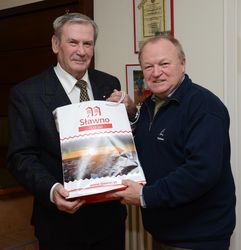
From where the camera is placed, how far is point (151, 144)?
141cm

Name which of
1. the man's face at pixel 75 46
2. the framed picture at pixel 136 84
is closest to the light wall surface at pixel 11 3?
the framed picture at pixel 136 84

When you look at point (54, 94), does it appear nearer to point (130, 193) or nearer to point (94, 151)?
point (94, 151)

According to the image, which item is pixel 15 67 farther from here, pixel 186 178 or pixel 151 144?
pixel 186 178

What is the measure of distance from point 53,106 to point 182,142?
1.79 feet

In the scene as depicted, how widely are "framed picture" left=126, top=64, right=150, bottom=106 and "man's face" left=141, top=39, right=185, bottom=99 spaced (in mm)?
693

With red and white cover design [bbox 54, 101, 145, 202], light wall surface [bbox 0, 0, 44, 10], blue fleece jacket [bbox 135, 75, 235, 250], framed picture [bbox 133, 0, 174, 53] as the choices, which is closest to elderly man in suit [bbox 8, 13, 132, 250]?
red and white cover design [bbox 54, 101, 145, 202]

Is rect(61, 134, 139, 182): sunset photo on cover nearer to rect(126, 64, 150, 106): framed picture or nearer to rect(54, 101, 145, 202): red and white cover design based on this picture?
rect(54, 101, 145, 202): red and white cover design

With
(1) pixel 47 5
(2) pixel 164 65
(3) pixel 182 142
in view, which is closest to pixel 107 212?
(3) pixel 182 142

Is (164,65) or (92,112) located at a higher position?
(164,65)

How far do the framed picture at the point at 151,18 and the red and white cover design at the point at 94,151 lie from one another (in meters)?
0.77

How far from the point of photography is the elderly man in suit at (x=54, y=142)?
147cm

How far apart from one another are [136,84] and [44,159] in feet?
2.67

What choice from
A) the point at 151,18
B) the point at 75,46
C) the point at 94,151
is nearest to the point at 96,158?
the point at 94,151

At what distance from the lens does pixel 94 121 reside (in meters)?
1.37
